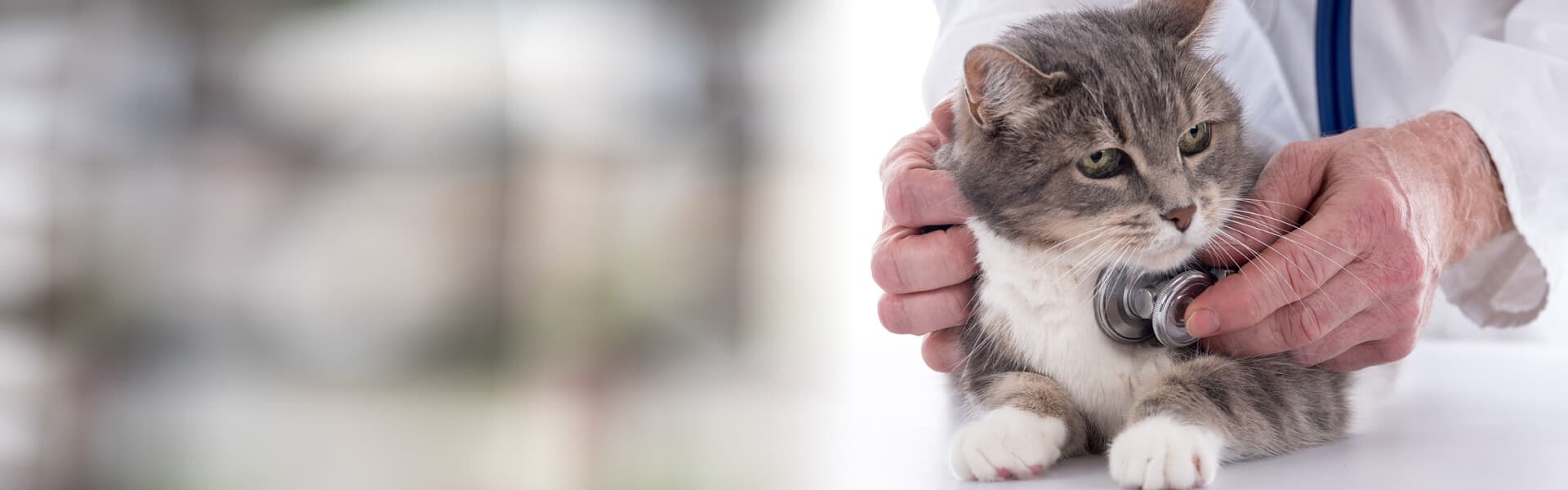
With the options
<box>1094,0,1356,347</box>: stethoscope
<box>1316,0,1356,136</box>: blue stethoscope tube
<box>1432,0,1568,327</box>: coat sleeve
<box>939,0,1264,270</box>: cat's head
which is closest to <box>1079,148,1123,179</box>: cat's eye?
<box>939,0,1264,270</box>: cat's head

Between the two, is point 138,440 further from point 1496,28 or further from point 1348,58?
point 1496,28

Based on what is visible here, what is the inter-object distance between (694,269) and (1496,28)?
1.28 m

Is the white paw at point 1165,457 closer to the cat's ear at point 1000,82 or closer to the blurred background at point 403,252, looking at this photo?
the blurred background at point 403,252

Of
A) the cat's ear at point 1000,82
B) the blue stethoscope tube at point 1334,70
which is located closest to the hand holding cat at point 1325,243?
the cat's ear at point 1000,82

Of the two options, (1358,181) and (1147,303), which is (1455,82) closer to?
(1358,181)

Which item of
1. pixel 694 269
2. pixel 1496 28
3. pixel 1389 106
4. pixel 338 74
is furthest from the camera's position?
pixel 1389 106

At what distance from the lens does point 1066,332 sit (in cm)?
115

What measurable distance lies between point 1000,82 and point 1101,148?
0.12 meters

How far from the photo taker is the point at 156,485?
110 centimetres

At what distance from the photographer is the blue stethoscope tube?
1.61 metres

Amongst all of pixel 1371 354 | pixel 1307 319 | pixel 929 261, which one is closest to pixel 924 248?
pixel 929 261

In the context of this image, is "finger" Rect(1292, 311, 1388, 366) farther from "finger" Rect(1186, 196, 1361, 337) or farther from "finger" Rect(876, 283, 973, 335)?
"finger" Rect(876, 283, 973, 335)

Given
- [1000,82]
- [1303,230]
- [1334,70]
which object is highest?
[1334,70]

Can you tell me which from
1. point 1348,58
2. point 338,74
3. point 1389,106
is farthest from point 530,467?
point 1389,106
